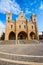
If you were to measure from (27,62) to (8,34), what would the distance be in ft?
102

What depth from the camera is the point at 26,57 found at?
6.52m

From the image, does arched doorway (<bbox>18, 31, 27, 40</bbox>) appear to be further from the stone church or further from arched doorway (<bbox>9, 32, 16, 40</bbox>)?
arched doorway (<bbox>9, 32, 16, 40</bbox>)

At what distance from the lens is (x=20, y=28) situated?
37812 mm

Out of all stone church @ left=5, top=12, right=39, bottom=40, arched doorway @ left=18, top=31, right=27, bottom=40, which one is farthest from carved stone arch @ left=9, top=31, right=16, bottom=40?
arched doorway @ left=18, top=31, right=27, bottom=40

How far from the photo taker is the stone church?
3725cm

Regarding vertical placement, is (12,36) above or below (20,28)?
below

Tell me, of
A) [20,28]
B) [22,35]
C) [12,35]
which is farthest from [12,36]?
[20,28]

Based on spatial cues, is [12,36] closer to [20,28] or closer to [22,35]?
[22,35]

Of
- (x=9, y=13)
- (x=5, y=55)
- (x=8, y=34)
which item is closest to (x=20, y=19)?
(x=9, y=13)

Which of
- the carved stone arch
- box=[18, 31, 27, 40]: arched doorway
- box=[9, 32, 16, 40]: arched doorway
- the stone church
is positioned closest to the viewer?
the stone church

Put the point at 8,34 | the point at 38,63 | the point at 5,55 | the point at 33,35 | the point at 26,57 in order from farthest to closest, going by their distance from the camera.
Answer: the point at 33,35, the point at 8,34, the point at 5,55, the point at 26,57, the point at 38,63

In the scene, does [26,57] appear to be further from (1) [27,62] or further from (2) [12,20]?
(2) [12,20]

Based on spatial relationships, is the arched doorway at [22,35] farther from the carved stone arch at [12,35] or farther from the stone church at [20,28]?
the carved stone arch at [12,35]

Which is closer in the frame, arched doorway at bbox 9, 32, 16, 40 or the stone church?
the stone church
